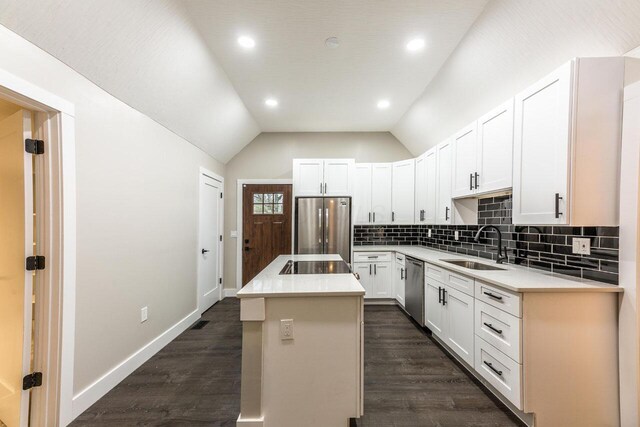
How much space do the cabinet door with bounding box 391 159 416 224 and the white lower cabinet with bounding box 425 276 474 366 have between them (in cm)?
145

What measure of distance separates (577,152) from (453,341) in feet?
5.92

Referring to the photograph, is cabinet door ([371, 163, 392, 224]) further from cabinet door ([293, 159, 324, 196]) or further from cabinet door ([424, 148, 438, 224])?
cabinet door ([293, 159, 324, 196])

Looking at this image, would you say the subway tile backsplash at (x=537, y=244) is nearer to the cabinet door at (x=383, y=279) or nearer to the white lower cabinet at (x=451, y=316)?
the white lower cabinet at (x=451, y=316)

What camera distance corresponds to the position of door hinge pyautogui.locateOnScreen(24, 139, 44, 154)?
61.5 inches

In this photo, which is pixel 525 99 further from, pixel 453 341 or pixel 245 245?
pixel 245 245

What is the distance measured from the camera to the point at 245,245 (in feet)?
15.0

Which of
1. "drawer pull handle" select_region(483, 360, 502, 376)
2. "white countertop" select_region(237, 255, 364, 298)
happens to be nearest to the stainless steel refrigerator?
"white countertop" select_region(237, 255, 364, 298)

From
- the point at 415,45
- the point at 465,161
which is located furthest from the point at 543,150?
the point at 415,45

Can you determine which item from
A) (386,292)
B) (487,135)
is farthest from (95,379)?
(487,135)

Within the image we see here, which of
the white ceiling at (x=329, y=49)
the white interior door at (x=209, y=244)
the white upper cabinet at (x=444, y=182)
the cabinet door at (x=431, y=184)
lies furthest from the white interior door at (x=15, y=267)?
the cabinet door at (x=431, y=184)

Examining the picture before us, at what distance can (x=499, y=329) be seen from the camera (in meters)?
1.82

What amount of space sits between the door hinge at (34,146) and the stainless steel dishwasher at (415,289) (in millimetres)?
3473

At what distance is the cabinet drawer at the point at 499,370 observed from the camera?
1.65 meters

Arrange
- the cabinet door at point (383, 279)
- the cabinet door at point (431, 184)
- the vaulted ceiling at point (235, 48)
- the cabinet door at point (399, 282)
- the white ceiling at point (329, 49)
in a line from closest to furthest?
the vaulted ceiling at point (235, 48), the white ceiling at point (329, 49), the cabinet door at point (431, 184), the cabinet door at point (399, 282), the cabinet door at point (383, 279)
